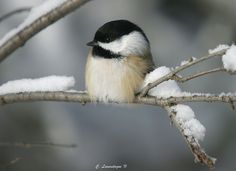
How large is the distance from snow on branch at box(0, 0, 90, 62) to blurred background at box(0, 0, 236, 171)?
2079mm

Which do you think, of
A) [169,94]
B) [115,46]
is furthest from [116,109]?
[169,94]

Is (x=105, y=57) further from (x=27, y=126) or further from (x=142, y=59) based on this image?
(x=27, y=126)

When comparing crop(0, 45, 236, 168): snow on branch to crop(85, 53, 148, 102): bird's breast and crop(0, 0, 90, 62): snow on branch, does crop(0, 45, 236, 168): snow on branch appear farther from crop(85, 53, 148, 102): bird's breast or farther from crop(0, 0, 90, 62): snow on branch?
crop(0, 0, 90, 62): snow on branch

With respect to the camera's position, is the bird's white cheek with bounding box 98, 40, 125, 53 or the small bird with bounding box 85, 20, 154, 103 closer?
the small bird with bounding box 85, 20, 154, 103

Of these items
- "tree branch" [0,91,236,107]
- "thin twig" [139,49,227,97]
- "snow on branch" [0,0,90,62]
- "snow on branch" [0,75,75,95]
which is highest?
"snow on branch" [0,0,90,62]

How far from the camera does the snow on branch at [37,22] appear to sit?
233 centimetres

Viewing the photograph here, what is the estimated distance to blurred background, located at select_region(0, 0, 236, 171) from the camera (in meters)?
4.55

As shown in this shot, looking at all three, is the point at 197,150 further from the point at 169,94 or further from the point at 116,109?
the point at 116,109

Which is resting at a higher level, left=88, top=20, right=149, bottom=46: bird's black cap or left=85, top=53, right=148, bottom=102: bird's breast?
left=88, top=20, right=149, bottom=46: bird's black cap

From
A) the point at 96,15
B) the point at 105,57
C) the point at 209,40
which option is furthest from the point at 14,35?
the point at 209,40

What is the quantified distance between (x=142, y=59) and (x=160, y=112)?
93.4 inches

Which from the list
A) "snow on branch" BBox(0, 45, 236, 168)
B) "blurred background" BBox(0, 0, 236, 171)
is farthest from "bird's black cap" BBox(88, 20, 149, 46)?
"blurred background" BBox(0, 0, 236, 171)

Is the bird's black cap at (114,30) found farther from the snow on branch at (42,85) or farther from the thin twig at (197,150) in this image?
the thin twig at (197,150)

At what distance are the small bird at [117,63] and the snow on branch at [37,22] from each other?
308 mm
